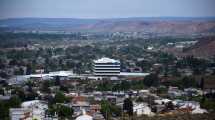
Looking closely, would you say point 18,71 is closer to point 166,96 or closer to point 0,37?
point 166,96

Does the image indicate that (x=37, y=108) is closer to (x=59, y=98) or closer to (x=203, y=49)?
(x=59, y=98)

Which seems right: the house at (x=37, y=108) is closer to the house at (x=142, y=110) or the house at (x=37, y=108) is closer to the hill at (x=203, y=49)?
the house at (x=142, y=110)

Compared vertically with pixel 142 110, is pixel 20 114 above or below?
above

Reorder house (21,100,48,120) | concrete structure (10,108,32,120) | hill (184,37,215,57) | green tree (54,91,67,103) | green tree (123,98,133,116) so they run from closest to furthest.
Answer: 1. concrete structure (10,108,32,120)
2. house (21,100,48,120)
3. green tree (123,98,133,116)
4. green tree (54,91,67,103)
5. hill (184,37,215,57)

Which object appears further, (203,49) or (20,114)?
(203,49)

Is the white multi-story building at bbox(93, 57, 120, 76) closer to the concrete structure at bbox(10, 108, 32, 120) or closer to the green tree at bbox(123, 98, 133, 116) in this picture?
the green tree at bbox(123, 98, 133, 116)

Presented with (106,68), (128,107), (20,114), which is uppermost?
(20,114)

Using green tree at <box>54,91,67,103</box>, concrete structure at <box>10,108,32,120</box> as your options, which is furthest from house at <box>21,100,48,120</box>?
green tree at <box>54,91,67,103</box>

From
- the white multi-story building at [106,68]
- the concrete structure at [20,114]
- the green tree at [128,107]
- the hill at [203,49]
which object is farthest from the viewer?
the hill at [203,49]

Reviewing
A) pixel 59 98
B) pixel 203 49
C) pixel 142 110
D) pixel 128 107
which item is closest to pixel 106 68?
pixel 59 98

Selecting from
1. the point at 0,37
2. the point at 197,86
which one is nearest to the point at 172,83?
the point at 197,86

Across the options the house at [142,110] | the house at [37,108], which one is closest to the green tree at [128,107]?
the house at [142,110]
